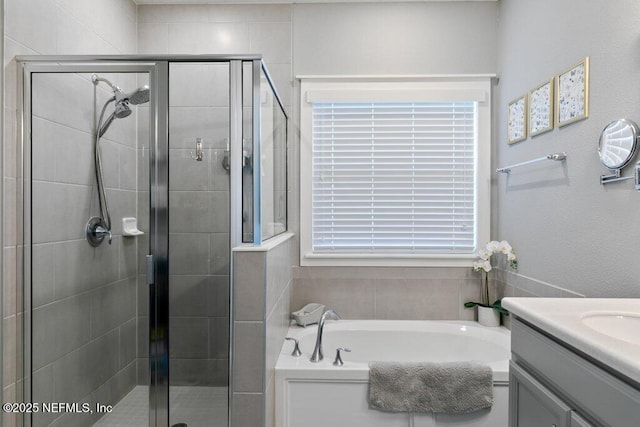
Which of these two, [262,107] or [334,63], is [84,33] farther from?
[334,63]

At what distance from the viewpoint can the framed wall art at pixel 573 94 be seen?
1.59 meters

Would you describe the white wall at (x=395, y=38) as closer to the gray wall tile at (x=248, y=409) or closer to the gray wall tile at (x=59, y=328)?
the gray wall tile at (x=59, y=328)

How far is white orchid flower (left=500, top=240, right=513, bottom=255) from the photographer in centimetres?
226

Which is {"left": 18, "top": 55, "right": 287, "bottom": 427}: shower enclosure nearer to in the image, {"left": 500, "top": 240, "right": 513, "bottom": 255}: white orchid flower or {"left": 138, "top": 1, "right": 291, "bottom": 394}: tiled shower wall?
{"left": 138, "top": 1, "right": 291, "bottom": 394}: tiled shower wall

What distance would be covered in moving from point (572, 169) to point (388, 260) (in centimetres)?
119

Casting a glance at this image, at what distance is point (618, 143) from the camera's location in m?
1.37

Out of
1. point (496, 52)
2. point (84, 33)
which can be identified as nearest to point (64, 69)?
point (84, 33)

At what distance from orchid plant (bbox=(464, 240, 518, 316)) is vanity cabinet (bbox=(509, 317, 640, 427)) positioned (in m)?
1.16

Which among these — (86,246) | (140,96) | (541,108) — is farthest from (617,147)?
(86,246)

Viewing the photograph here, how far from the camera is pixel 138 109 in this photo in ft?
5.19

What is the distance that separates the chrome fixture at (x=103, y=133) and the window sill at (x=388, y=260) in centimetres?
126

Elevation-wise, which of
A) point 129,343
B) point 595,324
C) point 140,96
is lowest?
point 129,343

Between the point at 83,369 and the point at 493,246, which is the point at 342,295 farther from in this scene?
the point at 83,369

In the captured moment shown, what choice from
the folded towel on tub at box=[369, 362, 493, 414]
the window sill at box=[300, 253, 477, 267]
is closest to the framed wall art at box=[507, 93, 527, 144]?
the window sill at box=[300, 253, 477, 267]
